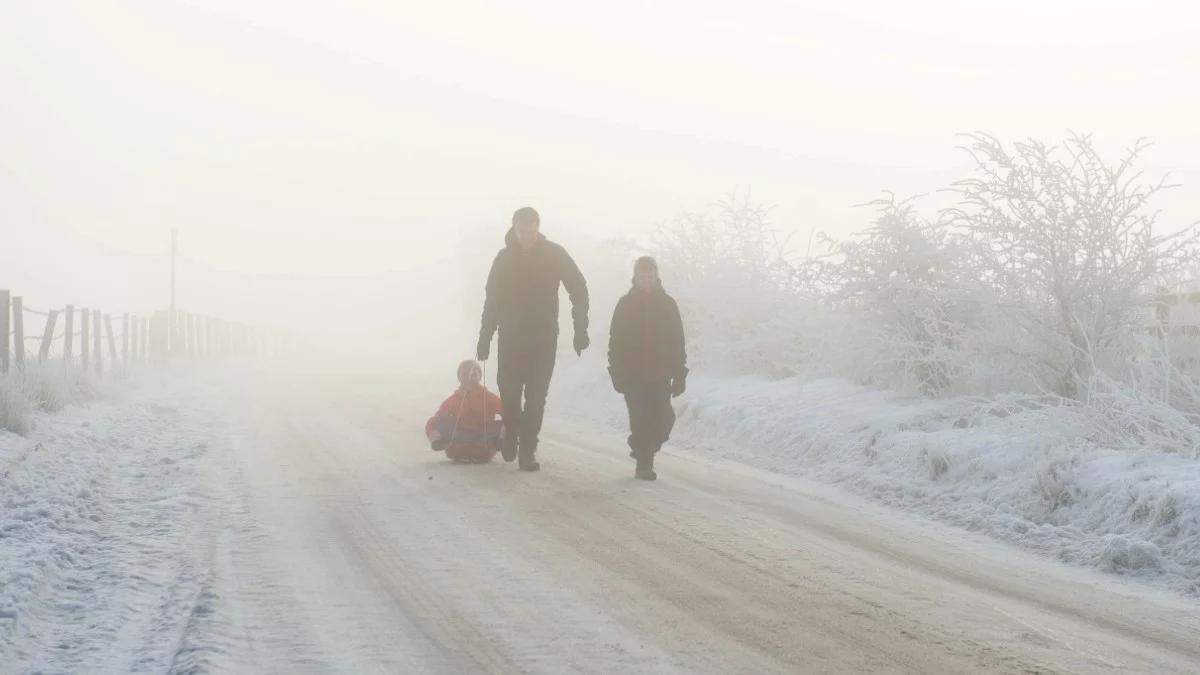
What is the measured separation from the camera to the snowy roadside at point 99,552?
4918 mm

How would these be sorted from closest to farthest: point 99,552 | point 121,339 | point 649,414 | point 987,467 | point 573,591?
1. point 573,591
2. point 99,552
3. point 987,467
4. point 649,414
5. point 121,339

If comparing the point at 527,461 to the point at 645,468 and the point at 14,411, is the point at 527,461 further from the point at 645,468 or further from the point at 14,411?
the point at 14,411

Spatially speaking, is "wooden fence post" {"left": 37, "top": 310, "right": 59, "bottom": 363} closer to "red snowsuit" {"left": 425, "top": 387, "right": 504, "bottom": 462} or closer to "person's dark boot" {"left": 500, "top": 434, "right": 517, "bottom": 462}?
"red snowsuit" {"left": 425, "top": 387, "right": 504, "bottom": 462}

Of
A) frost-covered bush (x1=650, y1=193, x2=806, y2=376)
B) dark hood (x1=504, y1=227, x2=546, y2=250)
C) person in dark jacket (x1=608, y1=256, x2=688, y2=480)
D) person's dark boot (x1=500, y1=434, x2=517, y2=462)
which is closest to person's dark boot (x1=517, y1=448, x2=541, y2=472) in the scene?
person's dark boot (x1=500, y1=434, x2=517, y2=462)

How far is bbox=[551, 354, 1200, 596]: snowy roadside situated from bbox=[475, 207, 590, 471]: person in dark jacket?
8.35 ft

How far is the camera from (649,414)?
10594mm

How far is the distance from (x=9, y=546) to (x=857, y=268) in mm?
10403

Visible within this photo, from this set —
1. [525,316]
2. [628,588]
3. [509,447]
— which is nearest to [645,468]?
[509,447]

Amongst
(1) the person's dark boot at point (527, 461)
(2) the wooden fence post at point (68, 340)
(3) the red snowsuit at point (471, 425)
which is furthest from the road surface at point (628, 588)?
(2) the wooden fence post at point (68, 340)

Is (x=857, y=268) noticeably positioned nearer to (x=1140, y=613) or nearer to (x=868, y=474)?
(x=868, y=474)

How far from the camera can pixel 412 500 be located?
8734 mm

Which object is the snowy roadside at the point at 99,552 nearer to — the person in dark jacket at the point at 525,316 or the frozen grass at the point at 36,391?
the frozen grass at the point at 36,391

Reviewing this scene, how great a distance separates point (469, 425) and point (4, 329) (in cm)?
808

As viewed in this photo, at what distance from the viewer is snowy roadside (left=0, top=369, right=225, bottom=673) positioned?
16.1 feet
